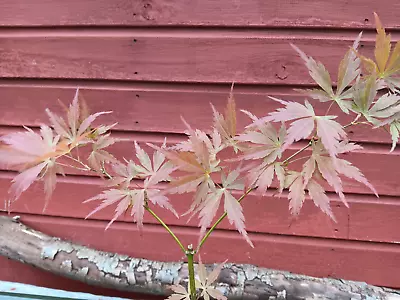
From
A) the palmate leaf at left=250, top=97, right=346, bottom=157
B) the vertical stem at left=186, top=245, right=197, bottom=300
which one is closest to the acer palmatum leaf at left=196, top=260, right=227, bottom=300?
the vertical stem at left=186, top=245, right=197, bottom=300

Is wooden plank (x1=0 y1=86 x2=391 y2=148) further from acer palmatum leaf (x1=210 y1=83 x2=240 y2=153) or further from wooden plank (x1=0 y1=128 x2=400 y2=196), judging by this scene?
acer palmatum leaf (x1=210 y1=83 x2=240 y2=153)

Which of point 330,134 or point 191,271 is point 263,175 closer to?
point 330,134

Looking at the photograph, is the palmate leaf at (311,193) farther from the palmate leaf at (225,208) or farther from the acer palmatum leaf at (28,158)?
the acer palmatum leaf at (28,158)

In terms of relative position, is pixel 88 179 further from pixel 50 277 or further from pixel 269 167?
pixel 269 167

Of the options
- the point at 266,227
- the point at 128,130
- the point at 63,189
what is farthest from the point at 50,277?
the point at 266,227

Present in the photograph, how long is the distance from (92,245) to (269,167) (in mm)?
1276

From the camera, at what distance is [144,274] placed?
161 cm

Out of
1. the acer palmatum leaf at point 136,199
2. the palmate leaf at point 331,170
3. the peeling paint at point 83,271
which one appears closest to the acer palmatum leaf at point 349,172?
the palmate leaf at point 331,170

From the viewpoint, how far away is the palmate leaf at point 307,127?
64 cm

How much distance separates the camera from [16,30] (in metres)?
1.57

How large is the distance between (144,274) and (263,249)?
51 cm

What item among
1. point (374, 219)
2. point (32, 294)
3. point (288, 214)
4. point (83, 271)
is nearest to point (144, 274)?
point (83, 271)

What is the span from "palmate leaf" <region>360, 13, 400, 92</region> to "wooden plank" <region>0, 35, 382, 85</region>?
702 mm

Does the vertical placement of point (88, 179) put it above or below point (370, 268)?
above
